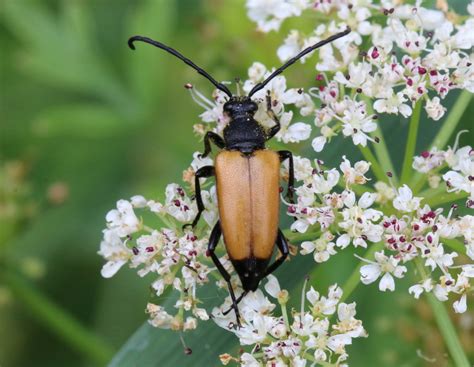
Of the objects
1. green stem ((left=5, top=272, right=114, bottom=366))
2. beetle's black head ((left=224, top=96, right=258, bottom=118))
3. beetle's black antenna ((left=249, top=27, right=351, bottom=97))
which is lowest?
green stem ((left=5, top=272, right=114, bottom=366))

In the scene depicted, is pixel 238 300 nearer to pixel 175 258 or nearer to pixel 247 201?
pixel 175 258

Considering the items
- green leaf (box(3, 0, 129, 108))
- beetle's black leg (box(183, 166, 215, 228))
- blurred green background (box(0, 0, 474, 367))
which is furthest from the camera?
green leaf (box(3, 0, 129, 108))

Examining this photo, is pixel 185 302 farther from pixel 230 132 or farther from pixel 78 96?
pixel 78 96

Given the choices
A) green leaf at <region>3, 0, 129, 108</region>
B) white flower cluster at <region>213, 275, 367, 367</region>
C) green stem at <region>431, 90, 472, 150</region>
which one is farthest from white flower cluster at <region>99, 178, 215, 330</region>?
green leaf at <region>3, 0, 129, 108</region>

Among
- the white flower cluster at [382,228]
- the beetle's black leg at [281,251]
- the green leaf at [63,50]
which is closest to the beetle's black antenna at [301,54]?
the white flower cluster at [382,228]

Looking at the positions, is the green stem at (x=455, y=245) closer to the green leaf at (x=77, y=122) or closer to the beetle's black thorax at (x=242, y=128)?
the beetle's black thorax at (x=242, y=128)

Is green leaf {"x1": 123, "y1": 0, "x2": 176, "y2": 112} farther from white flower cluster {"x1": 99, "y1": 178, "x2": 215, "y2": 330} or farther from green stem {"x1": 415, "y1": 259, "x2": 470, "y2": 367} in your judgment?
green stem {"x1": 415, "y1": 259, "x2": 470, "y2": 367}

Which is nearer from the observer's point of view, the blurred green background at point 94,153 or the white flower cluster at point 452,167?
the white flower cluster at point 452,167
